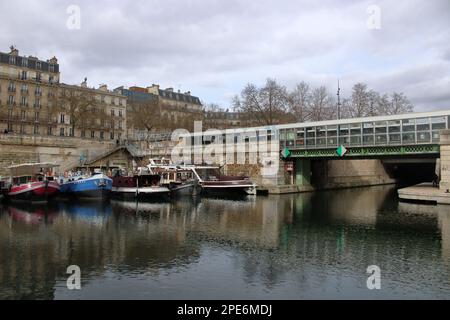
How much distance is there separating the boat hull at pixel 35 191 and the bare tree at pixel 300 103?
4239 centimetres

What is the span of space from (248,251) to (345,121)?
2547 cm

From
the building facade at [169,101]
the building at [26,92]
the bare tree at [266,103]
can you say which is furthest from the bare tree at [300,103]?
the building at [26,92]

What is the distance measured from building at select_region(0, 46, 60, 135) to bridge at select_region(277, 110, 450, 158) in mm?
47764

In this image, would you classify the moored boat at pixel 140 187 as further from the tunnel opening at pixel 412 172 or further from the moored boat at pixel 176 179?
the tunnel opening at pixel 412 172

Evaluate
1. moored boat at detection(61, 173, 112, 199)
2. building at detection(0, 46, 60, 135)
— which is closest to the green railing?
moored boat at detection(61, 173, 112, 199)

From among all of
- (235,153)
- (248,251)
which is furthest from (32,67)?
(248,251)

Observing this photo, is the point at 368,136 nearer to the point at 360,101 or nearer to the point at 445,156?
the point at 445,156

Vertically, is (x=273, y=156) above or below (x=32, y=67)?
below

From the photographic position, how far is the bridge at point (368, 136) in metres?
33.6

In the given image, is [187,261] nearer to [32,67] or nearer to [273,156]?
[273,156]

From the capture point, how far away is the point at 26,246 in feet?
55.8

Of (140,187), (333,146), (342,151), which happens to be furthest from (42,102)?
(342,151)

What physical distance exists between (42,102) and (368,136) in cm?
5932
